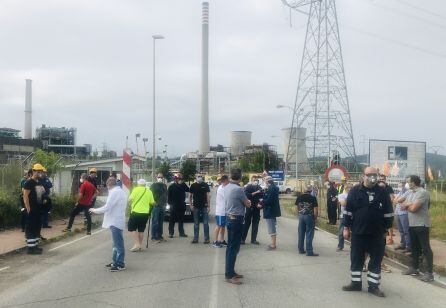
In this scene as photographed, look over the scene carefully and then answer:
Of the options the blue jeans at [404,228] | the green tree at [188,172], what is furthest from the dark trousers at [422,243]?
the green tree at [188,172]

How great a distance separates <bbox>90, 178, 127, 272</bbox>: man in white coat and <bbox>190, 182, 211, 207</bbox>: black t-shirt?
4.31 meters

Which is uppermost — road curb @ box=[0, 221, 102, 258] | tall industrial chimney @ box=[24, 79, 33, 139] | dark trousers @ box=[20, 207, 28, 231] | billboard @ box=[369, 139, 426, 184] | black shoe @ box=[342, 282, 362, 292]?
tall industrial chimney @ box=[24, 79, 33, 139]

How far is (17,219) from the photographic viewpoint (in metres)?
16.5

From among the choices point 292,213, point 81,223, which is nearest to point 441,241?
point 81,223

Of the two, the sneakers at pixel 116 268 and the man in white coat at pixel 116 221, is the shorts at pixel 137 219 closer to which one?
the man in white coat at pixel 116 221

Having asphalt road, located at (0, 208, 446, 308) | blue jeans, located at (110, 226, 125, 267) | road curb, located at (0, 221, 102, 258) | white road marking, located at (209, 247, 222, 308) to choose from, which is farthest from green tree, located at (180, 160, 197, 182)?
blue jeans, located at (110, 226, 125, 267)

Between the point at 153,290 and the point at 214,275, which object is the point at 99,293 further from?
the point at 214,275

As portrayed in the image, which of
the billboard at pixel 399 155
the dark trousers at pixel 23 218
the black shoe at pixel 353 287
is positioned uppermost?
the billboard at pixel 399 155

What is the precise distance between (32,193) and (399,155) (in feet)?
45.7

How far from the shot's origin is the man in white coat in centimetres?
991

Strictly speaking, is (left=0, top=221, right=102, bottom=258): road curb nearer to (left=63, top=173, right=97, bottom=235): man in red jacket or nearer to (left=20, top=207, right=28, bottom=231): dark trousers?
(left=63, top=173, right=97, bottom=235): man in red jacket

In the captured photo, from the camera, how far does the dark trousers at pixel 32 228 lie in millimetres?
11602

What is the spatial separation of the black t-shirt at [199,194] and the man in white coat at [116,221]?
4.31 metres

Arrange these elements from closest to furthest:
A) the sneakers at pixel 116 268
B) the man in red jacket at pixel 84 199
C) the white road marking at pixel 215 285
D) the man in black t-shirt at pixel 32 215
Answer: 1. the white road marking at pixel 215 285
2. the sneakers at pixel 116 268
3. the man in black t-shirt at pixel 32 215
4. the man in red jacket at pixel 84 199
